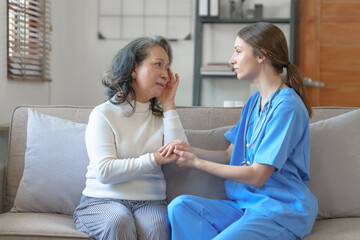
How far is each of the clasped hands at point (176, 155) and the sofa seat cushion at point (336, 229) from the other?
1.65ft

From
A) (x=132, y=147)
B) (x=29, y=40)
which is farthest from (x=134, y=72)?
(x=29, y=40)

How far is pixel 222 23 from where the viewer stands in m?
4.21

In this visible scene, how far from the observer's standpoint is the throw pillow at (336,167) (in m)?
1.96

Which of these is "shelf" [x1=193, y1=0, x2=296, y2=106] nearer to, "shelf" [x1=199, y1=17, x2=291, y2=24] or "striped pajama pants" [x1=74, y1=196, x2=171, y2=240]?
"shelf" [x1=199, y1=17, x2=291, y2=24]

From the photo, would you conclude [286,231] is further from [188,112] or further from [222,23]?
[222,23]

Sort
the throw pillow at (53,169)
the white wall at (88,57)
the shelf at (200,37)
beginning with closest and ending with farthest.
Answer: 1. the throw pillow at (53,169)
2. the shelf at (200,37)
3. the white wall at (88,57)

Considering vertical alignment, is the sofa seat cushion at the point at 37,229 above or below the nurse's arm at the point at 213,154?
below

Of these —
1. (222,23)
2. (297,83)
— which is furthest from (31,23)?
(297,83)

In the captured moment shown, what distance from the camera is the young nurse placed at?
5.28 ft

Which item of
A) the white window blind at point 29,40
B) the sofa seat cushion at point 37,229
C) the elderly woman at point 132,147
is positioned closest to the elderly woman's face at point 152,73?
the elderly woman at point 132,147

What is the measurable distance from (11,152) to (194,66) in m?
2.13

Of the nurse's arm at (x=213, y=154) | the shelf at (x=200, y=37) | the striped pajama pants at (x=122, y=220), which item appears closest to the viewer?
the striped pajama pants at (x=122, y=220)

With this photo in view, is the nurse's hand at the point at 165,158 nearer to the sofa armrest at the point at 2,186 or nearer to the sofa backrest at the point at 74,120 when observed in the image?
the sofa backrest at the point at 74,120

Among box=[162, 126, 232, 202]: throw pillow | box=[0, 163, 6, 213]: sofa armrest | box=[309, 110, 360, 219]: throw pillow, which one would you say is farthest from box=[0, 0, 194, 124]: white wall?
box=[309, 110, 360, 219]: throw pillow
